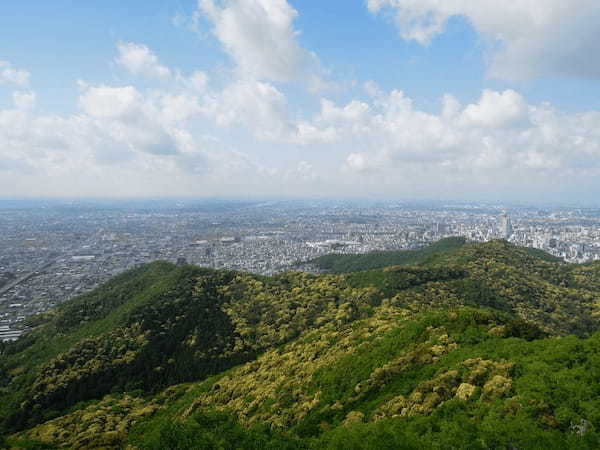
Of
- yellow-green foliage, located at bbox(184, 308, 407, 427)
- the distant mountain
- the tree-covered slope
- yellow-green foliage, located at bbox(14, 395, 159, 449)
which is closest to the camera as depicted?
the distant mountain

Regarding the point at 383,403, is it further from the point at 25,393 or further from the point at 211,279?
the point at 211,279

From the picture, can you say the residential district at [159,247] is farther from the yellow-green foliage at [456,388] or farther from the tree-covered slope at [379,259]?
the yellow-green foliage at [456,388]

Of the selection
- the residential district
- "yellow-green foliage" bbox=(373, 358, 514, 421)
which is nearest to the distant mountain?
"yellow-green foliage" bbox=(373, 358, 514, 421)

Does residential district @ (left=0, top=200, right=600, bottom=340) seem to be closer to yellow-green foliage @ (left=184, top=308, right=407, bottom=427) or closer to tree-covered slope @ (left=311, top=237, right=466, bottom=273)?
tree-covered slope @ (left=311, top=237, right=466, bottom=273)

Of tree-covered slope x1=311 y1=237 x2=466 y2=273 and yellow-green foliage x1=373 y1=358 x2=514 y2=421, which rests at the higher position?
yellow-green foliage x1=373 y1=358 x2=514 y2=421

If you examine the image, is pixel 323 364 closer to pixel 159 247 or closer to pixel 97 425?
pixel 97 425

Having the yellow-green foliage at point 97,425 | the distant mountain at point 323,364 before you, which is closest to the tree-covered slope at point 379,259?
the distant mountain at point 323,364

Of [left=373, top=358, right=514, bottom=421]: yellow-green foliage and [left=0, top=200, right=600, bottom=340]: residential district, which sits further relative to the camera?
[left=0, top=200, right=600, bottom=340]: residential district

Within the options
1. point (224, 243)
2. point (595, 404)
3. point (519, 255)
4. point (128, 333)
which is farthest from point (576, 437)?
point (224, 243)
